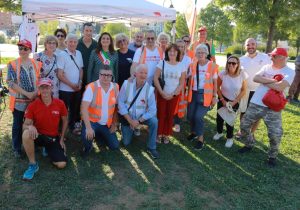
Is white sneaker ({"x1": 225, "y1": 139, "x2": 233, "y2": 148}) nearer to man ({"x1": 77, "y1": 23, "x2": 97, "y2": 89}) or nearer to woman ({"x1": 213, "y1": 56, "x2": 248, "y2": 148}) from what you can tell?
woman ({"x1": 213, "y1": 56, "x2": 248, "y2": 148})

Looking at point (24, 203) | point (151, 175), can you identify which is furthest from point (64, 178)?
point (151, 175)

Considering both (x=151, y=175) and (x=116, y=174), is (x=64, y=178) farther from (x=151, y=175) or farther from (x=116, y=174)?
(x=151, y=175)

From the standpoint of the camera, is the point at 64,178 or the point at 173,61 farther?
the point at 173,61

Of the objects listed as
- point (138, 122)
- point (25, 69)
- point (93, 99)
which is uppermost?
point (25, 69)

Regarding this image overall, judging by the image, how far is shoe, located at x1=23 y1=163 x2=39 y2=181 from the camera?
3752mm

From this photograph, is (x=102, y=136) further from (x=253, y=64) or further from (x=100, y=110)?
(x=253, y=64)

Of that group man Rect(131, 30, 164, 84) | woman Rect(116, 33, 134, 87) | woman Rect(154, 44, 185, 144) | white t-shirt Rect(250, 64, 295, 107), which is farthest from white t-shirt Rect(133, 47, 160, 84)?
white t-shirt Rect(250, 64, 295, 107)

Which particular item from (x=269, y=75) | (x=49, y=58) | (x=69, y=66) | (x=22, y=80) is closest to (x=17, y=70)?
(x=22, y=80)

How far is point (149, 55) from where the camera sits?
16.6 feet

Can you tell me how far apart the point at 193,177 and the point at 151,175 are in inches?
23.1

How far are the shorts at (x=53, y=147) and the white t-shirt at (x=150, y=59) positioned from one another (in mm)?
1860

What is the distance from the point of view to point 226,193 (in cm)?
372

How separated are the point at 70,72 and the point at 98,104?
2.81 feet

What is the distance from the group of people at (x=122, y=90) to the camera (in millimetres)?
4027
